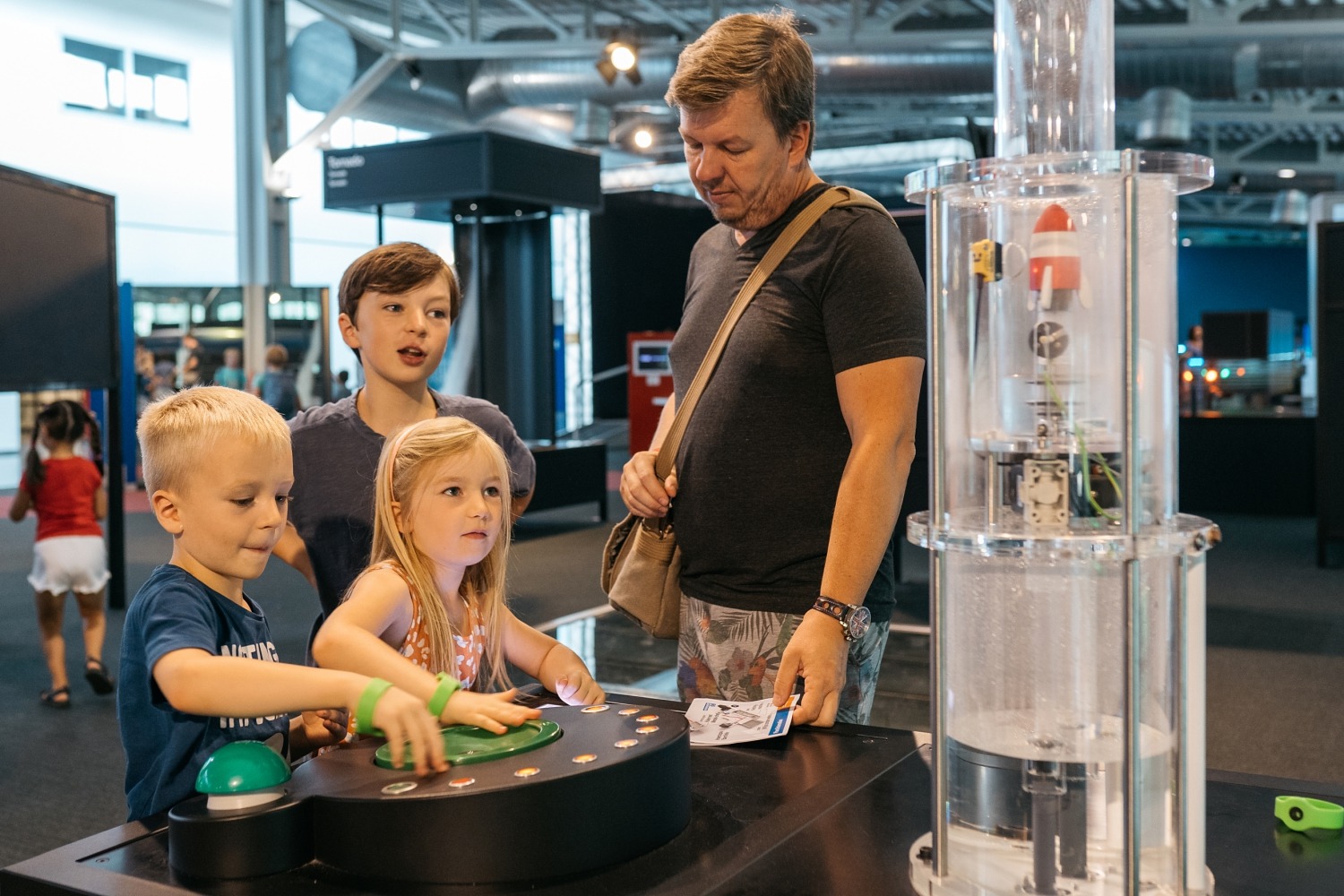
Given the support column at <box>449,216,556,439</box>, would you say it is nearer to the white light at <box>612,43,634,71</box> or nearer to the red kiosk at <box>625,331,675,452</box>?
the white light at <box>612,43,634,71</box>

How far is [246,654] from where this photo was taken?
1.17 m

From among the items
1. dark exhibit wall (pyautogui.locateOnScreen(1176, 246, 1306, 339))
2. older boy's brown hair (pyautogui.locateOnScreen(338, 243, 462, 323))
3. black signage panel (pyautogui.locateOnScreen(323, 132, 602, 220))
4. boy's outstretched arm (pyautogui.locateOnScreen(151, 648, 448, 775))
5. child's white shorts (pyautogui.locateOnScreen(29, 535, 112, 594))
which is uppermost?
dark exhibit wall (pyautogui.locateOnScreen(1176, 246, 1306, 339))

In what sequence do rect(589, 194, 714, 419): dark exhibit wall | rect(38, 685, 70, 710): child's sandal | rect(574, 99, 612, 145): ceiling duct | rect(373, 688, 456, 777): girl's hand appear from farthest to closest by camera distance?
rect(589, 194, 714, 419): dark exhibit wall
rect(574, 99, 612, 145): ceiling duct
rect(38, 685, 70, 710): child's sandal
rect(373, 688, 456, 777): girl's hand

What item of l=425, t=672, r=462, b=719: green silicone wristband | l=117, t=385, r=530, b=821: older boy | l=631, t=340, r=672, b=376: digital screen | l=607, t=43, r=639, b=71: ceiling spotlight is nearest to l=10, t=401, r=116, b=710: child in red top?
l=117, t=385, r=530, b=821: older boy

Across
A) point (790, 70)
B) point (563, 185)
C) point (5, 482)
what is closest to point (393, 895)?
point (790, 70)

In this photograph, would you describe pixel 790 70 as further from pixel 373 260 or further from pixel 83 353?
pixel 83 353

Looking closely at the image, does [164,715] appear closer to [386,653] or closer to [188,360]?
[386,653]

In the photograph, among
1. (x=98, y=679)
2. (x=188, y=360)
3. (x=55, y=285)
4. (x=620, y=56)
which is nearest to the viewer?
(x=98, y=679)

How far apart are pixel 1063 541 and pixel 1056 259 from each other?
18cm

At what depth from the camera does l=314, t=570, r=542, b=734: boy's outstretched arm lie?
3.20ft

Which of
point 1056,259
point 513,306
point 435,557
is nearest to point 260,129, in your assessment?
point 513,306

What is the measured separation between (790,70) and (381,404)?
2.15ft

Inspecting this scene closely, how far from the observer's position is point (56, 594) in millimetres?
4473

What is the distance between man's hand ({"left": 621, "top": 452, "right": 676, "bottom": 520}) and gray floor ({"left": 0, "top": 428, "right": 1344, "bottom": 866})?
0.85ft
